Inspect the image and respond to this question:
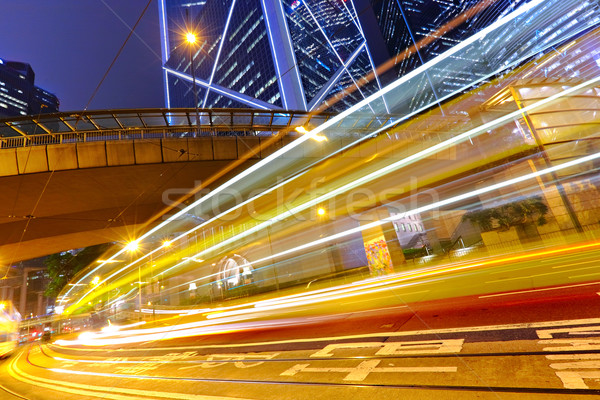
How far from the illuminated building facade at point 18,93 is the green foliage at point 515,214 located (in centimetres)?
13272

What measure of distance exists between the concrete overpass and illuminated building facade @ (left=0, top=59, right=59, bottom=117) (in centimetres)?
11178

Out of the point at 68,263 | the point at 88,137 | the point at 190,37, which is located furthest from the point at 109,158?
the point at 68,263

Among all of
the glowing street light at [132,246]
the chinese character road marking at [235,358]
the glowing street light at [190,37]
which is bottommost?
the chinese character road marking at [235,358]

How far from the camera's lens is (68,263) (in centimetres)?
4122

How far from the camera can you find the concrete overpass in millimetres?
14945

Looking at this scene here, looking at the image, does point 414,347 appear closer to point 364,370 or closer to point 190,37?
point 364,370

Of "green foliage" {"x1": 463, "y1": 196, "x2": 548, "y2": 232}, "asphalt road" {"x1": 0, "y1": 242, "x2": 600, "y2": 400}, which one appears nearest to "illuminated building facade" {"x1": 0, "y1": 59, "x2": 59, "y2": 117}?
"asphalt road" {"x1": 0, "y1": 242, "x2": 600, "y2": 400}

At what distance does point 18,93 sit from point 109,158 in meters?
147

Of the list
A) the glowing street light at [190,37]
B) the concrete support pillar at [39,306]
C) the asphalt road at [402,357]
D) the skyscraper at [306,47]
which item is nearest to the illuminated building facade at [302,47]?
the skyscraper at [306,47]

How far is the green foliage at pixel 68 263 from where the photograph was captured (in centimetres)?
3981

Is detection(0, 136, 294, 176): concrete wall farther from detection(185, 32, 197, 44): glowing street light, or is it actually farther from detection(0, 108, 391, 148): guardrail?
detection(185, 32, 197, 44): glowing street light

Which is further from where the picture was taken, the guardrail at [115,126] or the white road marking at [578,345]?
the guardrail at [115,126]

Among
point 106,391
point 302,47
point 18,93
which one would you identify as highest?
point 18,93

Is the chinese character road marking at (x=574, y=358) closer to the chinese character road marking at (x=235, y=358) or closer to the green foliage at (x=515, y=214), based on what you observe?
the chinese character road marking at (x=235, y=358)
